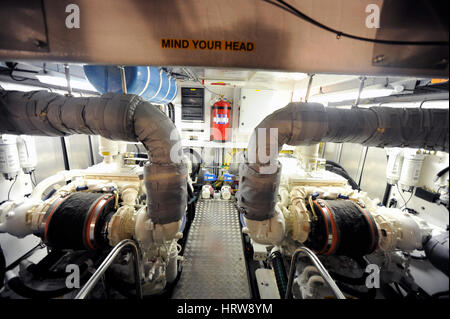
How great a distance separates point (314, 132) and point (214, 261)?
245 centimetres

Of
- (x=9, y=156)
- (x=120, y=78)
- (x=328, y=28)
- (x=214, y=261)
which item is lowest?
(x=214, y=261)

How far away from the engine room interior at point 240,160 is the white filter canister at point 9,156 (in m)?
0.01

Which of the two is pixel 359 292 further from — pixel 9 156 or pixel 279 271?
pixel 9 156

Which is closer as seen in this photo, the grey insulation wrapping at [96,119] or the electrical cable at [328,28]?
the electrical cable at [328,28]

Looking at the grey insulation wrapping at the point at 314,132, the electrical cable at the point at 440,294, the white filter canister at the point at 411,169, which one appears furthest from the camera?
the white filter canister at the point at 411,169

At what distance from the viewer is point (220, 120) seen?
175 inches

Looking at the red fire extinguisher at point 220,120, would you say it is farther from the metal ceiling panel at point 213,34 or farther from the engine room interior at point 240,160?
the metal ceiling panel at point 213,34

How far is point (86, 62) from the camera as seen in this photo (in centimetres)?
93

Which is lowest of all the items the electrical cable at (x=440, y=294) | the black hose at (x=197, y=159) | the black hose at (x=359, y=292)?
the black hose at (x=359, y=292)

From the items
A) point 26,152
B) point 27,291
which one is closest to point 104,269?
point 27,291

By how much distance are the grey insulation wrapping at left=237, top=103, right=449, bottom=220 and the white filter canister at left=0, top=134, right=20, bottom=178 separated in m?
3.15

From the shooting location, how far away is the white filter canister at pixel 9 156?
2.08m

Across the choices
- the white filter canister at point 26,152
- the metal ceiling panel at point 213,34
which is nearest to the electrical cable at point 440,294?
the metal ceiling panel at point 213,34
